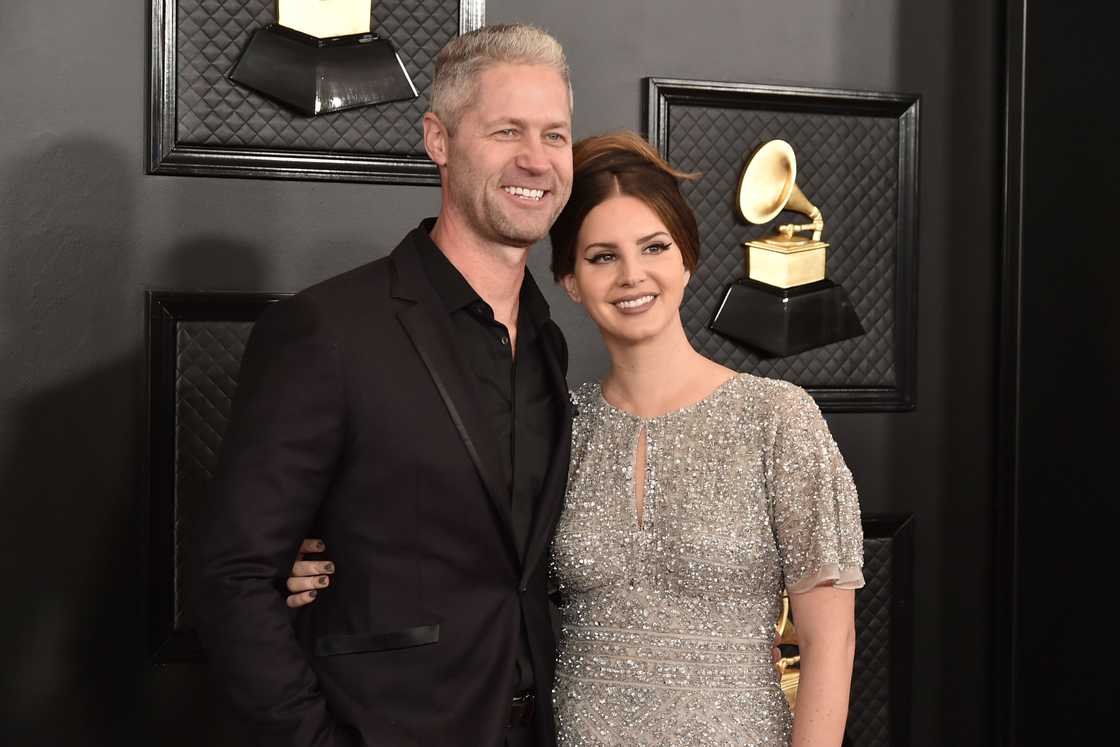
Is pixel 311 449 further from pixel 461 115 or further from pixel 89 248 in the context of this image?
pixel 89 248

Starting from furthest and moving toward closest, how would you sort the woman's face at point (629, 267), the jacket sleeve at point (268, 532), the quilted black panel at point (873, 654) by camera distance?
the quilted black panel at point (873, 654), the woman's face at point (629, 267), the jacket sleeve at point (268, 532)

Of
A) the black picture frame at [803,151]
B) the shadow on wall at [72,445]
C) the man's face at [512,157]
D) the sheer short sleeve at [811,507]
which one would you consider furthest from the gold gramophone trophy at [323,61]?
the sheer short sleeve at [811,507]

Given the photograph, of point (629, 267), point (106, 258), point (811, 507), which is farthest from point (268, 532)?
point (106, 258)

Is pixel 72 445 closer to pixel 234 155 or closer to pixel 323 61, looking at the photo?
pixel 234 155

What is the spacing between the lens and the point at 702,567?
5.92 ft

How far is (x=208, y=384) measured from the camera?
2.42 meters

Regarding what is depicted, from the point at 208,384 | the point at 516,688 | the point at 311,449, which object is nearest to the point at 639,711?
the point at 516,688

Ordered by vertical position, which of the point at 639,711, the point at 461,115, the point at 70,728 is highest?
the point at 461,115

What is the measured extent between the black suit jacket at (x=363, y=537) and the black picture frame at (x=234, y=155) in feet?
2.66

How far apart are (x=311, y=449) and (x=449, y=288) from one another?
335 millimetres

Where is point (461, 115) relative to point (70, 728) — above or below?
above

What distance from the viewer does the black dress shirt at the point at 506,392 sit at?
177 cm

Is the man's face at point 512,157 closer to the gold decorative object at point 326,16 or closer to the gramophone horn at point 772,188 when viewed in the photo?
the gold decorative object at point 326,16

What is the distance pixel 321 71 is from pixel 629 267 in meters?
0.95
